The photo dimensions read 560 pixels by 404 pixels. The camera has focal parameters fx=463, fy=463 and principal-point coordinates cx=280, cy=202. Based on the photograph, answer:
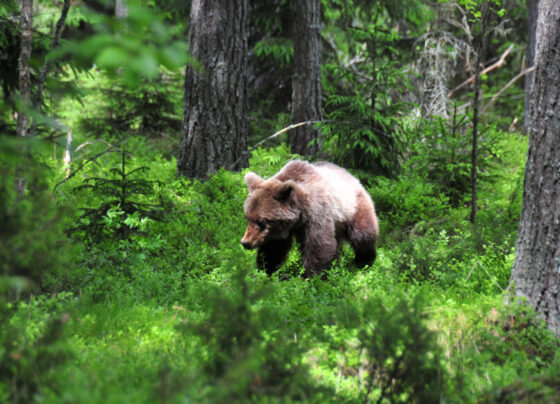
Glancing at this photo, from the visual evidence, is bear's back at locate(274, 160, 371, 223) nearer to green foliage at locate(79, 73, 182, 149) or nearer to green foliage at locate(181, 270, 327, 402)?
green foliage at locate(181, 270, 327, 402)

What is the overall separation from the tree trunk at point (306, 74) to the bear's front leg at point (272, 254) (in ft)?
17.0

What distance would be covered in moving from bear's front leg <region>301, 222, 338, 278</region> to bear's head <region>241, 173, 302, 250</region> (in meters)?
0.29

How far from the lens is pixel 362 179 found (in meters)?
8.84

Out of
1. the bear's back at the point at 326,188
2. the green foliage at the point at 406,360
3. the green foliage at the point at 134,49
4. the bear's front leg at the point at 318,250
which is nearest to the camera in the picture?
the green foliage at the point at 134,49

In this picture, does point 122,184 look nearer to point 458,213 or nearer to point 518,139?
point 458,213

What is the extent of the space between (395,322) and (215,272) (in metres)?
2.88

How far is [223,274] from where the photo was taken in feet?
17.5

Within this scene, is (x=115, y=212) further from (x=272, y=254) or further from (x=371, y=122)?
(x=371, y=122)

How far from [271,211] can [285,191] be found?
0.30m

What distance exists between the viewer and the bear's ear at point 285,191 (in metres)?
5.56

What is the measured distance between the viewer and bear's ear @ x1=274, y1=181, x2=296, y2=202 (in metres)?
5.56

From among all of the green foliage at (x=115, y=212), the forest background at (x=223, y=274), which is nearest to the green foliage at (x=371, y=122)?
the forest background at (x=223, y=274)

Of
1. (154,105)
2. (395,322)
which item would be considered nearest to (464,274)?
(395,322)

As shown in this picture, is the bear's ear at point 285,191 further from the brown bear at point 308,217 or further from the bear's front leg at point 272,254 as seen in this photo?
the bear's front leg at point 272,254
